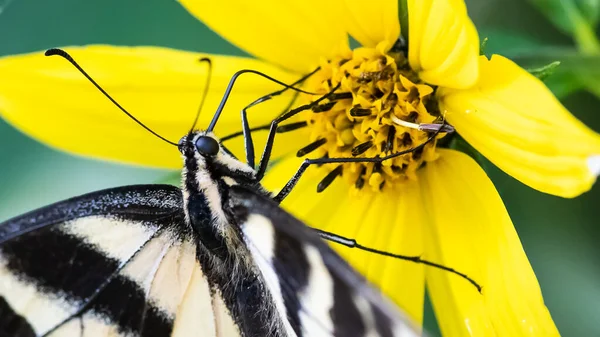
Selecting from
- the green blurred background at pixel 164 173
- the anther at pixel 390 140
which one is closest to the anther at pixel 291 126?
the anther at pixel 390 140

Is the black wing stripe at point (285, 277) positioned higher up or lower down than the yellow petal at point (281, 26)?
lower down

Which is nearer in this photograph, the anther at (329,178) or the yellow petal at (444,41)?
the yellow petal at (444,41)

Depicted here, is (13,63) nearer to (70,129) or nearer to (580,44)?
(70,129)

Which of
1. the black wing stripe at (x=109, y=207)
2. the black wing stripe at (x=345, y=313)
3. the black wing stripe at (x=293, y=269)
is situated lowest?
the black wing stripe at (x=345, y=313)

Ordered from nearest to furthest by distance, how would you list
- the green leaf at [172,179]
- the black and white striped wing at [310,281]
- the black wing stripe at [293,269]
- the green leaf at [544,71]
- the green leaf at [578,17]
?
the black and white striped wing at [310,281] < the black wing stripe at [293,269] < the green leaf at [544,71] < the green leaf at [172,179] < the green leaf at [578,17]

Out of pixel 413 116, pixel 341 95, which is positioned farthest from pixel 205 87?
pixel 413 116

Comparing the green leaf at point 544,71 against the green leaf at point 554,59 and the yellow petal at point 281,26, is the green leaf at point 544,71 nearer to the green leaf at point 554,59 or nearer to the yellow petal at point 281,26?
the green leaf at point 554,59
